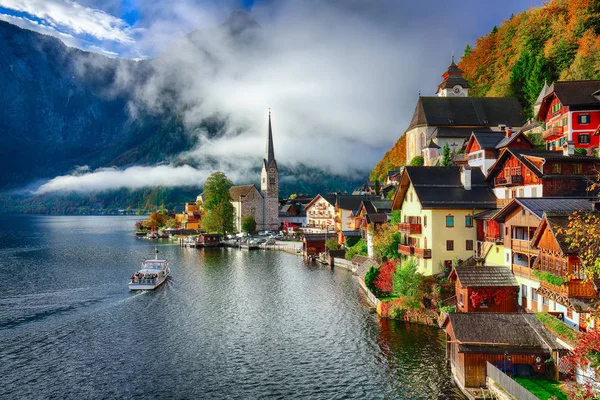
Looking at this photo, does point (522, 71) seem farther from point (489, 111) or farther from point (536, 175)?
point (536, 175)

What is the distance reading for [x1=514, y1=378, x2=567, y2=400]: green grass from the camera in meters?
23.3

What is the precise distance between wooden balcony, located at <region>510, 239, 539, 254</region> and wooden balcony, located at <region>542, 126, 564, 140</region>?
28164mm

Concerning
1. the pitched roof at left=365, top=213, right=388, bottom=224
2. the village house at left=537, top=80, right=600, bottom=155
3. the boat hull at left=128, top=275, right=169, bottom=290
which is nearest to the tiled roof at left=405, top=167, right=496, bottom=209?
the village house at left=537, top=80, right=600, bottom=155

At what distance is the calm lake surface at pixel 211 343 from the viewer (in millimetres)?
29031

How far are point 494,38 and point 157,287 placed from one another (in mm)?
106252

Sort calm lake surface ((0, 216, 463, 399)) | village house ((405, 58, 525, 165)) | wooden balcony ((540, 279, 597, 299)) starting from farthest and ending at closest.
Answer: village house ((405, 58, 525, 165)), calm lake surface ((0, 216, 463, 399)), wooden balcony ((540, 279, 597, 299))

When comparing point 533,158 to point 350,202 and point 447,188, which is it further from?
point 350,202

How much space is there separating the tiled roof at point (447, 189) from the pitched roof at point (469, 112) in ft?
138

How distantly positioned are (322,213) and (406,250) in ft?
252

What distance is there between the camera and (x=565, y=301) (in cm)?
2592

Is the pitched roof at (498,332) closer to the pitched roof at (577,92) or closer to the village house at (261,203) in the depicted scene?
the pitched roof at (577,92)

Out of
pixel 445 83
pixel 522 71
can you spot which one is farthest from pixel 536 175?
pixel 445 83

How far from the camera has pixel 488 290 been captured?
3484 centimetres

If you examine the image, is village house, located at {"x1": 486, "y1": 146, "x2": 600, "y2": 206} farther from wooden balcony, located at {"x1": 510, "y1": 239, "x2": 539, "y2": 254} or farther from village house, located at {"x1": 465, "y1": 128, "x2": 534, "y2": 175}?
village house, located at {"x1": 465, "y1": 128, "x2": 534, "y2": 175}
